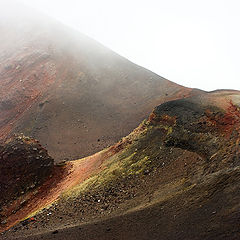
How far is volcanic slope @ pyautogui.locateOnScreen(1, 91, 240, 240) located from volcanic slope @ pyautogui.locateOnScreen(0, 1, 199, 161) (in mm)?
10236

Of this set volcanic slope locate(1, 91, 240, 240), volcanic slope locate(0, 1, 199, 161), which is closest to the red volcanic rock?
volcanic slope locate(1, 91, 240, 240)

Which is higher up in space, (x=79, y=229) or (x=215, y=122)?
(x=215, y=122)

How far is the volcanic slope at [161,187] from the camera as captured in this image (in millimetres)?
7988

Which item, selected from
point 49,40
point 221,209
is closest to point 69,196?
point 221,209

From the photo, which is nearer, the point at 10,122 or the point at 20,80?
the point at 10,122

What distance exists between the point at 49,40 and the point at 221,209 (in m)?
44.3

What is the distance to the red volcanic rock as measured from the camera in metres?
15.9

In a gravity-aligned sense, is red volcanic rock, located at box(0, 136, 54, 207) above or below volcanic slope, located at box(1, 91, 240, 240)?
below

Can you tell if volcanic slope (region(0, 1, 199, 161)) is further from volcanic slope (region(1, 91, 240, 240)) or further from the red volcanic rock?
volcanic slope (region(1, 91, 240, 240))

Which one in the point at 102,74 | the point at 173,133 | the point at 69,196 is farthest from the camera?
the point at 102,74

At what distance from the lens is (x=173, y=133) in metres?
13.7

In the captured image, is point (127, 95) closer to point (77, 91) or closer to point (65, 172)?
point (77, 91)

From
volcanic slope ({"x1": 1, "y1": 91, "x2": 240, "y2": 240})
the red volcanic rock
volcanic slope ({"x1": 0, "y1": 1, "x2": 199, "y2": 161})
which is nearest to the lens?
volcanic slope ({"x1": 1, "y1": 91, "x2": 240, "y2": 240})

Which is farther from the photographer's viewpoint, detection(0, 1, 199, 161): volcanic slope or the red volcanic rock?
detection(0, 1, 199, 161): volcanic slope
